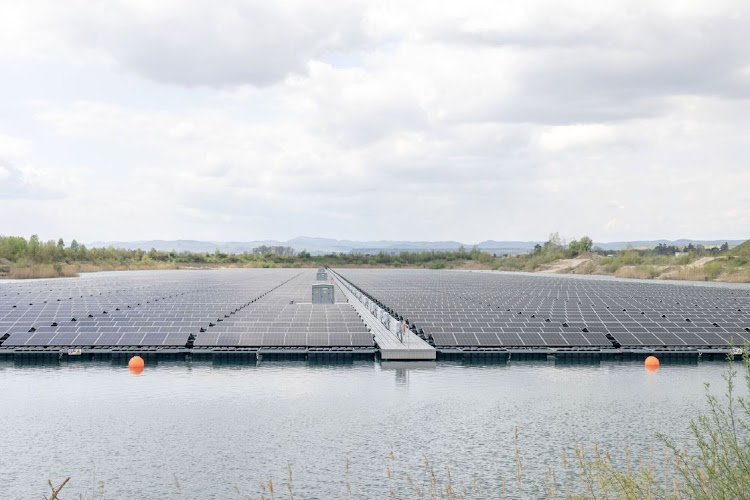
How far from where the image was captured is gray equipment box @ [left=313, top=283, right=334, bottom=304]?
75.9 m

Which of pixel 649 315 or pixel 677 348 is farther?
pixel 649 315

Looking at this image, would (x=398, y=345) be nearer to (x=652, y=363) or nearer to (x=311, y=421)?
(x=652, y=363)

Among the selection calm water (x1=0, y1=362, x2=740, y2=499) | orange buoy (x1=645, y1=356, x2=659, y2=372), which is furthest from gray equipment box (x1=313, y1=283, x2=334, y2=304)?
orange buoy (x1=645, y1=356, x2=659, y2=372)

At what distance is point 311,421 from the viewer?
100ft

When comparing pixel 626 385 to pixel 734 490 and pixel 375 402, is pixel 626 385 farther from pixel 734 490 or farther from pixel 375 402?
pixel 734 490

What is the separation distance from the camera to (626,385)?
39.7 m

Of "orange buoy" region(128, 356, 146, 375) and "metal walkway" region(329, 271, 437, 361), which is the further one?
"metal walkway" region(329, 271, 437, 361)

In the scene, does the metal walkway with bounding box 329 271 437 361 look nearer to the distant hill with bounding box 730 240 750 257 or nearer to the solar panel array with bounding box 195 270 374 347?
the solar panel array with bounding box 195 270 374 347

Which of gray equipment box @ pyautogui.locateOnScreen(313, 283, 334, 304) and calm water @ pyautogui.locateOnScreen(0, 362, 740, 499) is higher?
gray equipment box @ pyautogui.locateOnScreen(313, 283, 334, 304)

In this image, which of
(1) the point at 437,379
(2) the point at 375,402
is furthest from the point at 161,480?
(1) the point at 437,379

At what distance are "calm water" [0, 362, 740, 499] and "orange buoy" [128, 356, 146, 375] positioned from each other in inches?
56.1

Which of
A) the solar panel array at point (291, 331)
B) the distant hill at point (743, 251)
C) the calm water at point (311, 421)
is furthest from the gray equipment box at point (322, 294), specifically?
the distant hill at point (743, 251)

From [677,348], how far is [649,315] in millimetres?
17534

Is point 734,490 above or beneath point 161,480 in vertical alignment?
→ above
